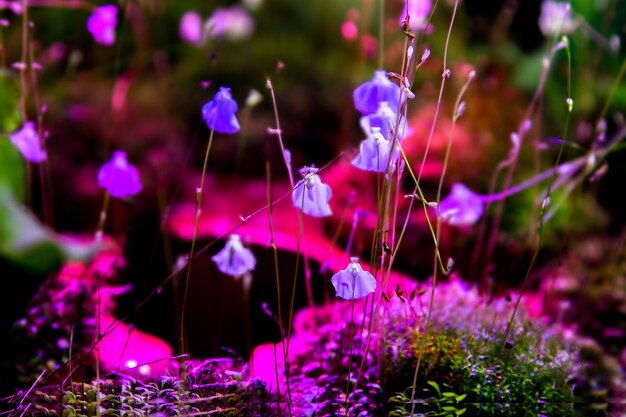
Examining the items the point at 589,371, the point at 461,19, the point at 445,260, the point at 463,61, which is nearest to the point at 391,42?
the point at 463,61

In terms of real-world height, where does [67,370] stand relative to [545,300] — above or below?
below

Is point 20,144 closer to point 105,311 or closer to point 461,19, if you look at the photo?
point 105,311

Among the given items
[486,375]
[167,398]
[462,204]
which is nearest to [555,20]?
[462,204]

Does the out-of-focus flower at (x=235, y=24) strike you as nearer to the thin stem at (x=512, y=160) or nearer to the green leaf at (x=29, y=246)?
the thin stem at (x=512, y=160)

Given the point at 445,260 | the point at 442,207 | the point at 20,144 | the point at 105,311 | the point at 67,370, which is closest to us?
the point at 67,370

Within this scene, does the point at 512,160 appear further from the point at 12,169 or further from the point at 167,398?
the point at 12,169

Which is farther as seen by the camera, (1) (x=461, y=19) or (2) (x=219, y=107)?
(1) (x=461, y=19)

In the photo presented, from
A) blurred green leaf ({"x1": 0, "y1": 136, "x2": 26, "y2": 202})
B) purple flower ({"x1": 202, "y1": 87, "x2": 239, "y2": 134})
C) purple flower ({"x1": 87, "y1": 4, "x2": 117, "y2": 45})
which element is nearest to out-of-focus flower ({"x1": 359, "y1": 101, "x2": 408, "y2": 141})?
purple flower ({"x1": 202, "y1": 87, "x2": 239, "y2": 134})
